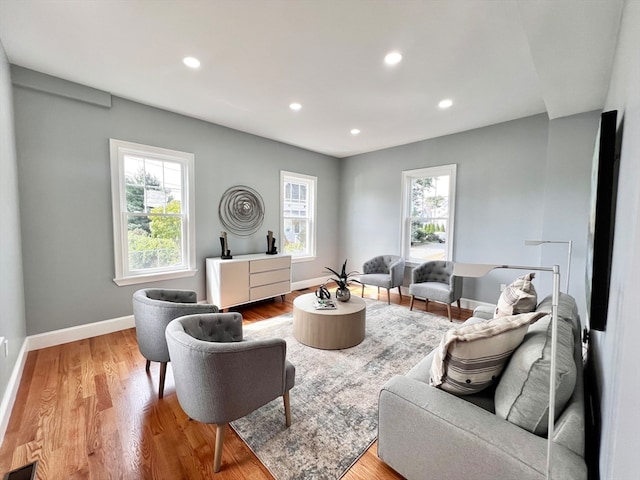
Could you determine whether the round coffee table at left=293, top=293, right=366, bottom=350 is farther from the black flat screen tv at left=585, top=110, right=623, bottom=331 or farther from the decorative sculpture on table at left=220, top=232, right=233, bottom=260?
the black flat screen tv at left=585, top=110, right=623, bottom=331

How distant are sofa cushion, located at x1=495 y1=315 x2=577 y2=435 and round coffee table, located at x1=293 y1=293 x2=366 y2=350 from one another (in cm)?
169

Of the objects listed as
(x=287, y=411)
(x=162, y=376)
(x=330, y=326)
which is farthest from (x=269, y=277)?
(x=287, y=411)

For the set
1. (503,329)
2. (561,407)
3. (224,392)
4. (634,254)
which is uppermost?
(634,254)

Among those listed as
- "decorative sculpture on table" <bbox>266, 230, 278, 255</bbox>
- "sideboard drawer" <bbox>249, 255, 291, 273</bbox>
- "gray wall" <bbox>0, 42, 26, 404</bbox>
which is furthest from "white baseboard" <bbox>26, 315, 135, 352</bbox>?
"decorative sculpture on table" <bbox>266, 230, 278, 255</bbox>

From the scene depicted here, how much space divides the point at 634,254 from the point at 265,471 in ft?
6.02

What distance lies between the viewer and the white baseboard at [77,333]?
109 inches

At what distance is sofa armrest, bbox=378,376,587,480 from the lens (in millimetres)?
942

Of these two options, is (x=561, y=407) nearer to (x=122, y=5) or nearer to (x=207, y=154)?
(x=122, y=5)

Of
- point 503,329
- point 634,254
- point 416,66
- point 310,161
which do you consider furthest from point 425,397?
point 310,161

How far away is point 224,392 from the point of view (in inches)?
55.1

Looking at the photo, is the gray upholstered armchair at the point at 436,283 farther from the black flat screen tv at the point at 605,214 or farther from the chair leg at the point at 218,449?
the chair leg at the point at 218,449

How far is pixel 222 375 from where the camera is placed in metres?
1.38

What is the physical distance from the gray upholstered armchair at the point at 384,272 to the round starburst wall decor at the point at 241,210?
2.09m

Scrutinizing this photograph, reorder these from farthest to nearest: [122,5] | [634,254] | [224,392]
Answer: [122,5] → [224,392] → [634,254]
